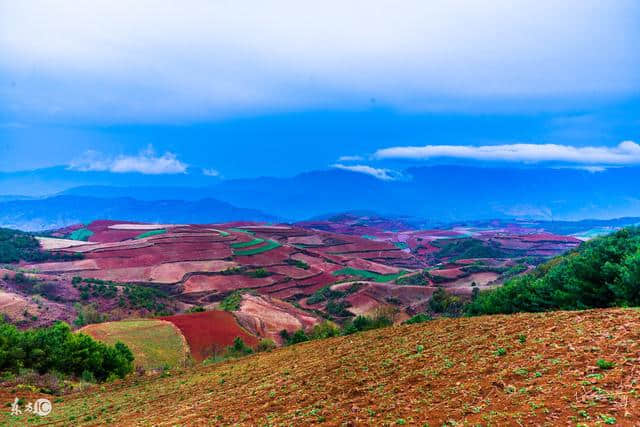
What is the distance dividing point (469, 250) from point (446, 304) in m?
119

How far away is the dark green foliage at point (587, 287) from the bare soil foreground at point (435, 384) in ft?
25.3

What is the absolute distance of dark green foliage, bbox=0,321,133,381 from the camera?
3456 cm

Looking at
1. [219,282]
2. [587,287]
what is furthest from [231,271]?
[587,287]

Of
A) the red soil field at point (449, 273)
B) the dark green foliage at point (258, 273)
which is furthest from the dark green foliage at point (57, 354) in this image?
the red soil field at point (449, 273)

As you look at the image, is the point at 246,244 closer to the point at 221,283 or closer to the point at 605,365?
the point at 221,283

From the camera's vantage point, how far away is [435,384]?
14586mm

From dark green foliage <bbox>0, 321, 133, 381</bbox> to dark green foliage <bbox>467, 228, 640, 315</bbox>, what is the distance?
39.3 meters

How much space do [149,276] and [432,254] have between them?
451 feet

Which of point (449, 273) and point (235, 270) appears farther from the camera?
point (235, 270)

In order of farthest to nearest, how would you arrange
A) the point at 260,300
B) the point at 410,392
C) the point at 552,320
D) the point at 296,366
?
the point at 260,300 → the point at 296,366 → the point at 552,320 → the point at 410,392

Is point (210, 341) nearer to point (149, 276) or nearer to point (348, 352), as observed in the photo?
point (348, 352)

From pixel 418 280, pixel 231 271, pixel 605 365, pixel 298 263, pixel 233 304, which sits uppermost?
pixel 605 365

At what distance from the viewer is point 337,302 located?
303 feet

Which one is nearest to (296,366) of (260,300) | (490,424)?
(490,424)
